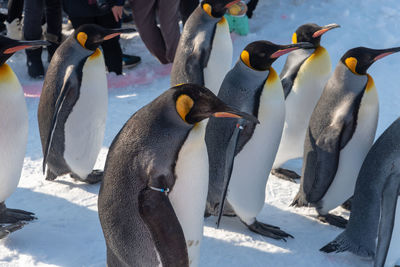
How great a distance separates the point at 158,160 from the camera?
161cm

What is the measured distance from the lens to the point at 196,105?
1634mm

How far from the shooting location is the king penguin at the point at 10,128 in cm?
233

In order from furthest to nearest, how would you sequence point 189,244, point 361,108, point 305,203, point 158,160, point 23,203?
1. point 23,203
2. point 305,203
3. point 361,108
4. point 189,244
5. point 158,160

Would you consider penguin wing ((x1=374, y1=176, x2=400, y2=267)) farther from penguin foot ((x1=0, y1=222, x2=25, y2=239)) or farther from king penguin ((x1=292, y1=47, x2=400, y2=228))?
penguin foot ((x1=0, y1=222, x2=25, y2=239))

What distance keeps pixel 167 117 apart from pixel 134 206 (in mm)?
296

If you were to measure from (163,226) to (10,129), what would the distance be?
111cm

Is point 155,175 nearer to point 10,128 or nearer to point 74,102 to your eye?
point 10,128

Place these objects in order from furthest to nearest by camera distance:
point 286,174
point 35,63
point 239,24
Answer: point 239,24 < point 35,63 < point 286,174

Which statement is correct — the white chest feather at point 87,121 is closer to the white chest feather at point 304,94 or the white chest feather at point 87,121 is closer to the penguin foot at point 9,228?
the penguin foot at point 9,228

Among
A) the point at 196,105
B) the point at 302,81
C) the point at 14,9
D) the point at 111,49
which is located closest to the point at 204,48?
the point at 302,81

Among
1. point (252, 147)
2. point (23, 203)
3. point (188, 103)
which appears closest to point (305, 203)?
point (252, 147)

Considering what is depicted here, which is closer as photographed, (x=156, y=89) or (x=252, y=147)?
(x=252, y=147)

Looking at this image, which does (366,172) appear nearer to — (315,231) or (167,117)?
(315,231)

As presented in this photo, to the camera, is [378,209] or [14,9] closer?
[378,209]
